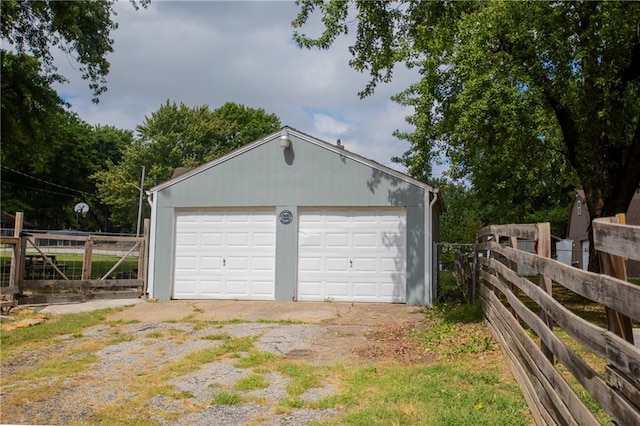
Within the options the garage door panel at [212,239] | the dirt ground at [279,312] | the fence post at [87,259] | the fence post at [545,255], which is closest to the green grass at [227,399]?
the fence post at [545,255]

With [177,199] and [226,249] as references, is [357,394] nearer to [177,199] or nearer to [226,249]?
[226,249]

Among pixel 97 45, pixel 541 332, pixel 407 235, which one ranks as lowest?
pixel 541 332

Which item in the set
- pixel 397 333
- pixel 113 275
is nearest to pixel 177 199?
pixel 113 275

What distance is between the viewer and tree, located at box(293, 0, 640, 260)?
308 inches

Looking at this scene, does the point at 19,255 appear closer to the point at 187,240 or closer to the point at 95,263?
the point at 187,240

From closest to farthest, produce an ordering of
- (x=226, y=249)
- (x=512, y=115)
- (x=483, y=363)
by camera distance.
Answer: (x=483, y=363)
(x=512, y=115)
(x=226, y=249)

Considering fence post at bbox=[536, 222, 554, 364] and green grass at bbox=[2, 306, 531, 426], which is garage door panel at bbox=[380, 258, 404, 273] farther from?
fence post at bbox=[536, 222, 554, 364]

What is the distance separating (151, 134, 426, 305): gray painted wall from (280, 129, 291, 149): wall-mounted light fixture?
0.14 m

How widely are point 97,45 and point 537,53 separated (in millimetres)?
11654

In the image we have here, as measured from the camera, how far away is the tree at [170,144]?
40.7m

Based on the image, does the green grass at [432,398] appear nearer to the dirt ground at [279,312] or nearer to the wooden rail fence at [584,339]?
the wooden rail fence at [584,339]

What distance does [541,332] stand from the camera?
3.48 metres

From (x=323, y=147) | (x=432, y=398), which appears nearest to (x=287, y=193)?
(x=323, y=147)

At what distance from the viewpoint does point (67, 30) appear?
1253 centimetres
